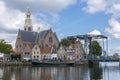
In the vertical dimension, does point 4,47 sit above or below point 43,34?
below

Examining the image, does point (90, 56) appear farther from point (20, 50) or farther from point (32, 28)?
point (32, 28)

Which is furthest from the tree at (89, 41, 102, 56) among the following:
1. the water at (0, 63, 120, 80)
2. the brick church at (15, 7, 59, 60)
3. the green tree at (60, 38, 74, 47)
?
the water at (0, 63, 120, 80)

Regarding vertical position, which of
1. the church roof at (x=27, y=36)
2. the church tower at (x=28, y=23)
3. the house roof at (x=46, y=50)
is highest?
the church tower at (x=28, y=23)

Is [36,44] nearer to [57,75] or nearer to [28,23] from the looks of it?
[28,23]

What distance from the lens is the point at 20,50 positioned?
135 m

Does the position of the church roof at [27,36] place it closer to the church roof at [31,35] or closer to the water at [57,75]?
the church roof at [31,35]

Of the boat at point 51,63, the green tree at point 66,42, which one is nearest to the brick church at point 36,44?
the green tree at point 66,42

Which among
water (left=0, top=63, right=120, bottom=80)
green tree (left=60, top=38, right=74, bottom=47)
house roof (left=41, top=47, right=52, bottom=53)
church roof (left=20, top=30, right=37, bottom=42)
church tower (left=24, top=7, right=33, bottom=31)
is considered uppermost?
church tower (left=24, top=7, right=33, bottom=31)

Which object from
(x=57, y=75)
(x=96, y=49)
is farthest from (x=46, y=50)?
(x=57, y=75)

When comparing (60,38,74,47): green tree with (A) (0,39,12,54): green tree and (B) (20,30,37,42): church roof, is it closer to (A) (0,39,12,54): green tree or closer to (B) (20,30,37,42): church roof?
(B) (20,30,37,42): church roof

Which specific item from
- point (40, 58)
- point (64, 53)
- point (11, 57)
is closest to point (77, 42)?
point (64, 53)

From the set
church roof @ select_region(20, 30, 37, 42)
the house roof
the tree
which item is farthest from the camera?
church roof @ select_region(20, 30, 37, 42)

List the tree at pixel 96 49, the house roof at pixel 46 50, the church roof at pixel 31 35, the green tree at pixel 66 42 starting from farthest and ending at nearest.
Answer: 1. the green tree at pixel 66 42
2. the church roof at pixel 31 35
3. the tree at pixel 96 49
4. the house roof at pixel 46 50

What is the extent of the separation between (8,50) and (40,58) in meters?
16.3
